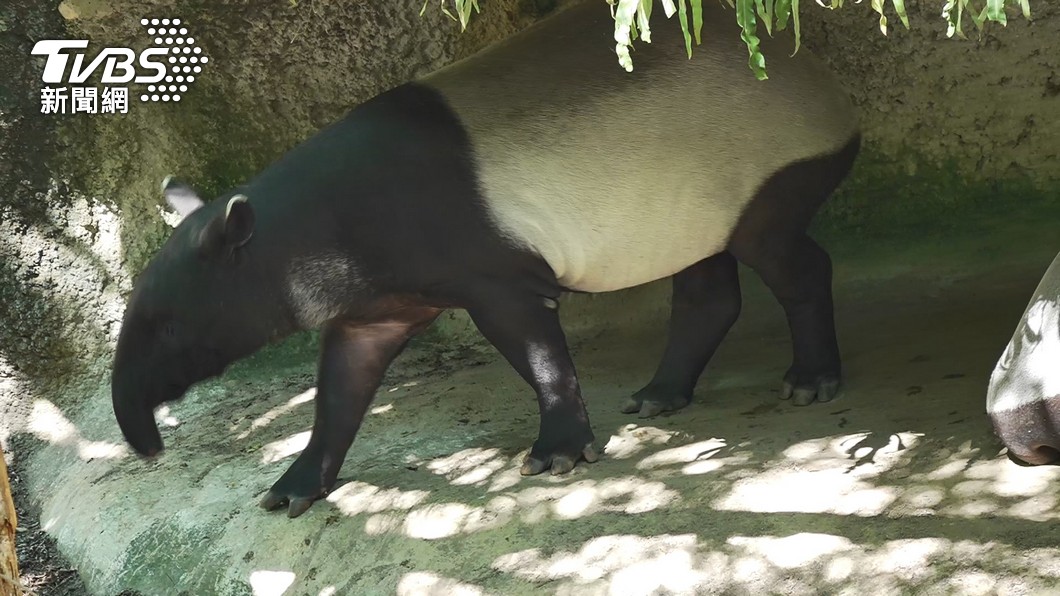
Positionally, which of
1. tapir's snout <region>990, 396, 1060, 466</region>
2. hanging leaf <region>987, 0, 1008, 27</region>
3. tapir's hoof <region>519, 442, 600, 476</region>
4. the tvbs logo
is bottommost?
tapir's hoof <region>519, 442, 600, 476</region>

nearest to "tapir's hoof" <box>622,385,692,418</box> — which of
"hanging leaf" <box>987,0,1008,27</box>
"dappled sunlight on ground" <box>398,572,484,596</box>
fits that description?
"dappled sunlight on ground" <box>398,572,484,596</box>

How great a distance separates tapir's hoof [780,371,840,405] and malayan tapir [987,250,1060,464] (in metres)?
1.27

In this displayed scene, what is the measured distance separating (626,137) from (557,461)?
1.32 metres

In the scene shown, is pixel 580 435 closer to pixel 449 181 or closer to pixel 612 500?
pixel 612 500

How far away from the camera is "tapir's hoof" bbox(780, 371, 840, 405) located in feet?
16.5

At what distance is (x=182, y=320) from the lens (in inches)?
175

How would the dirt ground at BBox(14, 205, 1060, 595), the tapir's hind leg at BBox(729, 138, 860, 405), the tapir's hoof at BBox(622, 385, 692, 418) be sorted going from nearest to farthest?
the dirt ground at BBox(14, 205, 1060, 595), the tapir's hind leg at BBox(729, 138, 860, 405), the tapir's hoof at BBox(622, 385, 692, 418)

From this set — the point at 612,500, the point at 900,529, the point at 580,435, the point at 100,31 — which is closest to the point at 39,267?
the point at 100,31

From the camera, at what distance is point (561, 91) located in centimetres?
479

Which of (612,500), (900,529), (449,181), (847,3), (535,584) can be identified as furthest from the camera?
(847,3)

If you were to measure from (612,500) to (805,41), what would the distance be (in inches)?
120

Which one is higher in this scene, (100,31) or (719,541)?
(100,31)

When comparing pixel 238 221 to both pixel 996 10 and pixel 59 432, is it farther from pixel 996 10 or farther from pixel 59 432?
pixel 996 10

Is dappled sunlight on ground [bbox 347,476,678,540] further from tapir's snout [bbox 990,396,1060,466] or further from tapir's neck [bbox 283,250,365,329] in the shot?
tapir's snout [bbox 990,396,1060,466]
